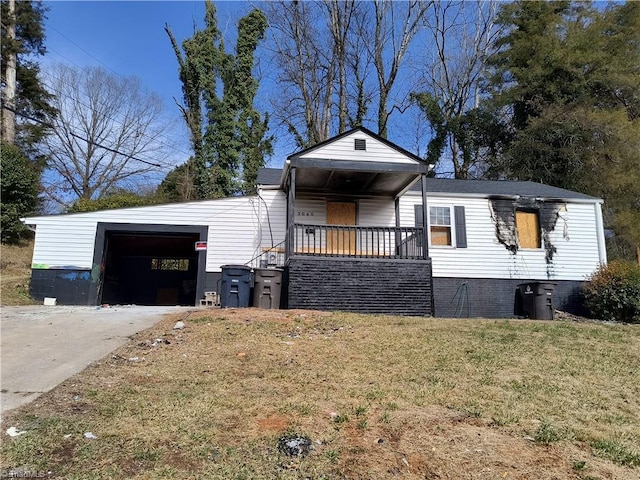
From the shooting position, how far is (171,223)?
13055 millimetres

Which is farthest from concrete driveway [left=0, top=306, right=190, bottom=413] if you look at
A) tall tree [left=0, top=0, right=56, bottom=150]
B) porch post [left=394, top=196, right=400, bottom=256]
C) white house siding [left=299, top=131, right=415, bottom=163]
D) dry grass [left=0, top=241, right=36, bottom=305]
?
tall tree [left=0, top=0, right=56, bottom=150]

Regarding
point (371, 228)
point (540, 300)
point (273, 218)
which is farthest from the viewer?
point (273, 218)

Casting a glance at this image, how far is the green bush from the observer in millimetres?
11570

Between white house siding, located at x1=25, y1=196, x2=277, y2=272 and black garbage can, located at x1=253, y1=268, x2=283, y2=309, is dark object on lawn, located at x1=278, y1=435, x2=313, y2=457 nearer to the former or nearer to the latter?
black garbage can, located at x1=253, y1=268, x2=283, y2=309

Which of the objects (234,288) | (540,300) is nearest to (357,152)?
(234,288)

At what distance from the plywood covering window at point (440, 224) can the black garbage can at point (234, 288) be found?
6077mm

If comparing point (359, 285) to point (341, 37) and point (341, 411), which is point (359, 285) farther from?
point (341, 37)

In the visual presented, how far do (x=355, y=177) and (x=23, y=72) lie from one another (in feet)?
64.5

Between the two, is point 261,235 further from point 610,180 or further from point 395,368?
point 610,180

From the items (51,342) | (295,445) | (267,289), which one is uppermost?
(267,289)

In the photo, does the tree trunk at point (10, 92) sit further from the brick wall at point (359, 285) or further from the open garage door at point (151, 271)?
the brick wall at point (359, 285)

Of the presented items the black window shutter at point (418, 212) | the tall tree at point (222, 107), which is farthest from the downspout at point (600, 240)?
the tall tree at point (222, 107)

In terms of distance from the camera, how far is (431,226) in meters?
13.5

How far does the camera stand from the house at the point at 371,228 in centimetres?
1194
